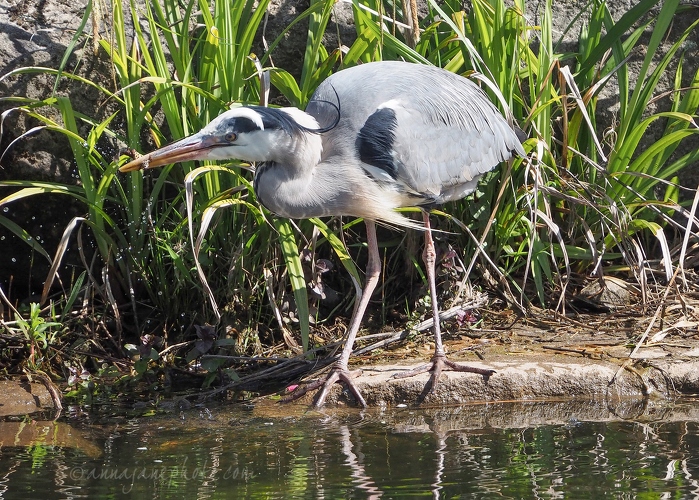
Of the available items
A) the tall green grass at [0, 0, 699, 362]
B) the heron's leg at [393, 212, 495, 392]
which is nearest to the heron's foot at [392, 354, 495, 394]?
the heron's leg at [393, 212, 495, 392]

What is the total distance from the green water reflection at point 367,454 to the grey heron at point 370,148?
375mm

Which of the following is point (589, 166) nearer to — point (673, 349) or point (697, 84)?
point (697, 84)

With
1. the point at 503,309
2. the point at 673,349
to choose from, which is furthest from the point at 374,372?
the point at 673,349

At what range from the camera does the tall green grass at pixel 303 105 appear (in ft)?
13.7

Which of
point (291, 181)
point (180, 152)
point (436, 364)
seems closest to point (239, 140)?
point (180, 152)

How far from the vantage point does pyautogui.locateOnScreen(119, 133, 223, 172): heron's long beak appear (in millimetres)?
3482

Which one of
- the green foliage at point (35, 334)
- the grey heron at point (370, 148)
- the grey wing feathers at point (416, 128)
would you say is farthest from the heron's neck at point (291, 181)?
the green foliage at point (35, 334)

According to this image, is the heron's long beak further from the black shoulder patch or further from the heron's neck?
the black shoulder patch

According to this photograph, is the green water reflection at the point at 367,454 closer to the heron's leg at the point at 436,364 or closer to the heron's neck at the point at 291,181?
the heron's leg at the point at 436,364

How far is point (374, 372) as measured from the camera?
391 cm

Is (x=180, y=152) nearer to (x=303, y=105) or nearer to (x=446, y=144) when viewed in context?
(x=303, y=105)

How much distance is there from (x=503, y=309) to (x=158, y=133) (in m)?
1.86

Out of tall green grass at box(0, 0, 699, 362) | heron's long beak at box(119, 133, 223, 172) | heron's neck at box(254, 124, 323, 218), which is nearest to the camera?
heron's long beak at box(119, 133, 223, 172)

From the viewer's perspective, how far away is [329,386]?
3799 millimetres
